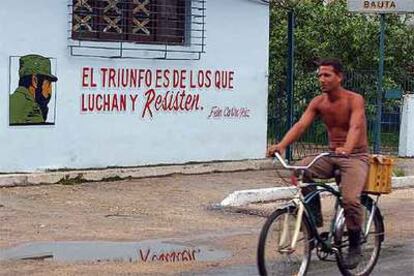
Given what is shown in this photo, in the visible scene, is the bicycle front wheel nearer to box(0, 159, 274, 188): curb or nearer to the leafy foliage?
box(0, 159, 274, 188): curb

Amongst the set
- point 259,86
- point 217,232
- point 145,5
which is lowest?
point 217,232

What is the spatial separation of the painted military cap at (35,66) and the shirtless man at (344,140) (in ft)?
21.5

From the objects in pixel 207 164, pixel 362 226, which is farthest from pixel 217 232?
pixel 207 164

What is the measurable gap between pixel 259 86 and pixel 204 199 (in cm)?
440

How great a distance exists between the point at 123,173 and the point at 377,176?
A: 684 centimetres

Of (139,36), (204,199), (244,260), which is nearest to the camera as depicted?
(244,260)

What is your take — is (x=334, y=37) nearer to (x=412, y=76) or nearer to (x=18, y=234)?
(x=412, y=76)

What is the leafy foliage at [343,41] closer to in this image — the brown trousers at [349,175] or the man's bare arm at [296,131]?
the man's bare arm at [296,131]

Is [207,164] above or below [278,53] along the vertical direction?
below

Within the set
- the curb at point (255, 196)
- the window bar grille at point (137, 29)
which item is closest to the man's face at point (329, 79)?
the curb at point (255, 196)

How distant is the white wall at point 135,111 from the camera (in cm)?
1352

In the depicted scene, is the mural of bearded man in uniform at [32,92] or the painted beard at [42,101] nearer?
the mural of bearded man in uniform at [32,92]

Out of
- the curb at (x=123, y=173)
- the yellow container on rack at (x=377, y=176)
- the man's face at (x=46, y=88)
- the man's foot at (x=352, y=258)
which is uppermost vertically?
the man's face at (x=46, y=88)

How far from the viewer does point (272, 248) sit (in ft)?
24.3
